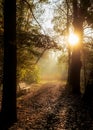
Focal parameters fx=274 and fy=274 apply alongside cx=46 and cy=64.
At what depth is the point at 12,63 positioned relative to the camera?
10.0 meters

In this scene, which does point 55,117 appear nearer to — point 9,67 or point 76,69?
point 9,67

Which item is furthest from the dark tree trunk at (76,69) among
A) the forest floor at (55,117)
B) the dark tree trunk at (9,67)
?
the dark tree trunk at (9,67)

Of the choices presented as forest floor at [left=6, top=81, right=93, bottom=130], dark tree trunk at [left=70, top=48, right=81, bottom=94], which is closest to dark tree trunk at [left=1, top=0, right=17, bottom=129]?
forest floor at [left=6, top=81, right=93, bottom=130]

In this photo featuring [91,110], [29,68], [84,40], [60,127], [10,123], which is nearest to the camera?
[60,127]

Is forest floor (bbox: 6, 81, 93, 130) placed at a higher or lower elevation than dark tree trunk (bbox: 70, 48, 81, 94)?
lower

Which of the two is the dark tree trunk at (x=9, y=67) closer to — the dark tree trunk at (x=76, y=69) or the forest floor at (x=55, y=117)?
the forest floor at (x=55, y=117)

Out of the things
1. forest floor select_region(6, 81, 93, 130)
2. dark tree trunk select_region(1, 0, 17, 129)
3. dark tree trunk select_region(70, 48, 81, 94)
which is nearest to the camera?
forest floor select_region(6, 81, 93, 130)

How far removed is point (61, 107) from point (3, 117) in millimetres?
3334

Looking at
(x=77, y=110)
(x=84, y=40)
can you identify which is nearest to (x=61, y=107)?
(x=77, y=110)

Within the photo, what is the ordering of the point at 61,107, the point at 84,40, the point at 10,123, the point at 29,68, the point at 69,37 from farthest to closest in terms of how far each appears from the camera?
the point at 69,37 < the point at 84,40 < the point at 29,68 < the point at 61,107 < the point at 10,123

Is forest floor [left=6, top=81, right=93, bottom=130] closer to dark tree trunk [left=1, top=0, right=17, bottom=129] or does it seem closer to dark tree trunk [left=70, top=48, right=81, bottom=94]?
dark tree trunk [left=1, top=0, right=17, bottom=129]

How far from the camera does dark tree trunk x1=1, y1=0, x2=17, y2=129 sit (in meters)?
9.98

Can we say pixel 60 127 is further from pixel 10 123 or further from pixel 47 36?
pixel 47 36

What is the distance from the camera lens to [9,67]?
32.7 ft
